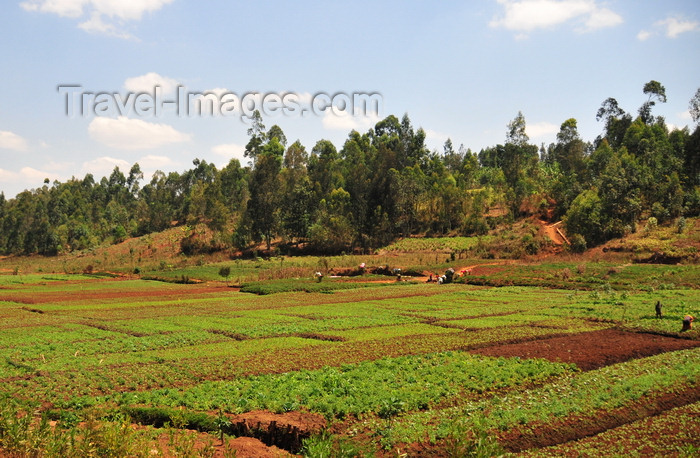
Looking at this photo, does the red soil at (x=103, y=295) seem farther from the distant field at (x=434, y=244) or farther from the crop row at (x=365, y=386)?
the distant field at (x=434, y=244)

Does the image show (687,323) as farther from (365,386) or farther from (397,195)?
(397,195)

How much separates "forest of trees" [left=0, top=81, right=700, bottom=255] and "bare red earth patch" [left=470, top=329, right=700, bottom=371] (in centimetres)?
5028

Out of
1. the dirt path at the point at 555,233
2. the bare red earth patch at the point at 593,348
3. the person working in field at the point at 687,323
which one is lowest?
the bare red earth patch at the point at 593,348

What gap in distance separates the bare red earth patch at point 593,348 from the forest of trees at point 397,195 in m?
50.3

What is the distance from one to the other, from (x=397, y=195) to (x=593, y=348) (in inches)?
3194

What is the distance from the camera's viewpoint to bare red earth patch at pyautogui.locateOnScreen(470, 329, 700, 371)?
745 inches

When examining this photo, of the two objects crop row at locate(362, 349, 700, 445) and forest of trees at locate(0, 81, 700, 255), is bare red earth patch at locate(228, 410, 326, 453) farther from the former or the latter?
forest of trees at locate(0, 81, 700, 255)

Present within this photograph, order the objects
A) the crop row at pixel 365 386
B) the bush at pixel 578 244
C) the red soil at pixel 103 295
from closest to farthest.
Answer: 1. the crop row at pixel 365 386
2. the red soil at pixel 103 295
3. the bush at pixel 578 244

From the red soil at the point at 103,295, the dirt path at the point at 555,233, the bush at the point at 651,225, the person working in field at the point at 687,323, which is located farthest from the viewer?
the dirt path at the point at 555,233

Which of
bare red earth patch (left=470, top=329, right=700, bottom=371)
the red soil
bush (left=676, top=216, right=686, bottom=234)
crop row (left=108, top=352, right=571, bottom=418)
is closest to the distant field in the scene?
bush (left=676, top=216, right=686, bottom=234)

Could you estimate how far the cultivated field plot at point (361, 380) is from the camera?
38.3ft

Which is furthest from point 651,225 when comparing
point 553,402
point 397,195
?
point 553,402

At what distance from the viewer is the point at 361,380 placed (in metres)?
16.2

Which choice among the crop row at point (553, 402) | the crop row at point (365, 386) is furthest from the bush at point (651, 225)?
the crop row at point (365, 386)
